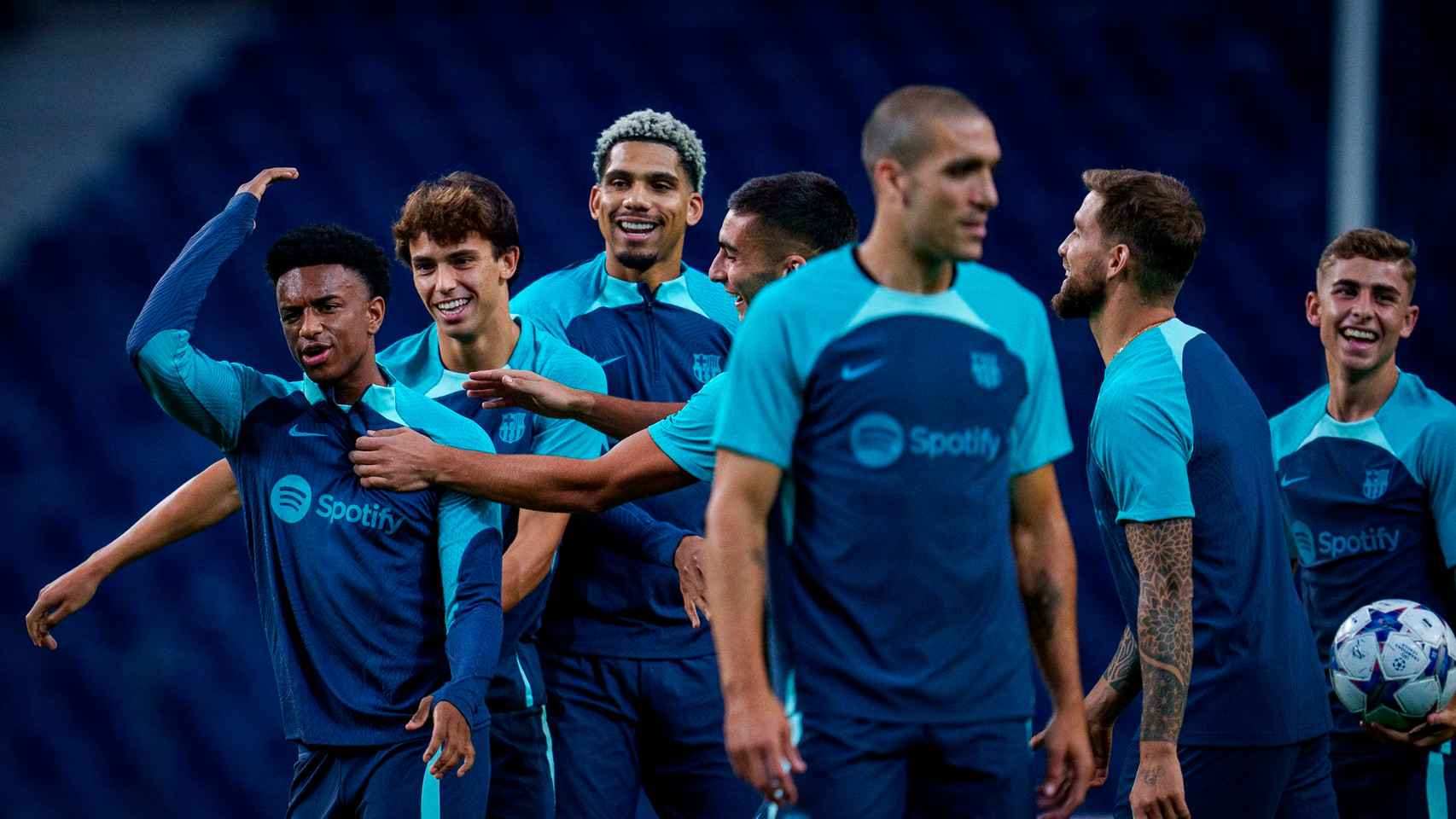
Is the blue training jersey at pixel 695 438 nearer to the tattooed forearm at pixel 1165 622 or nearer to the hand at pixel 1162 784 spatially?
the tattooed forearm at pixel 1165 622

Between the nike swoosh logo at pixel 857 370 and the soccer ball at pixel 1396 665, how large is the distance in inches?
72.8

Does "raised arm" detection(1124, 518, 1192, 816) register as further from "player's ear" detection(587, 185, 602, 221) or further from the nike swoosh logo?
"player's ear" detection(587, 185, 602, 221)

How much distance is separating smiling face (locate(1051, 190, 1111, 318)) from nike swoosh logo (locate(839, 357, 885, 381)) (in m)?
1.12

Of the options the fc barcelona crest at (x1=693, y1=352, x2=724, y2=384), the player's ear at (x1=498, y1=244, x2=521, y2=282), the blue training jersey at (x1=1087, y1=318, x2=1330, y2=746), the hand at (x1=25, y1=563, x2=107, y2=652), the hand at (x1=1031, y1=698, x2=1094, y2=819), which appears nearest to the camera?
the hand at (x1=1031, y1=698, x2=1094, y2=819)

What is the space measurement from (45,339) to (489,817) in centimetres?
367

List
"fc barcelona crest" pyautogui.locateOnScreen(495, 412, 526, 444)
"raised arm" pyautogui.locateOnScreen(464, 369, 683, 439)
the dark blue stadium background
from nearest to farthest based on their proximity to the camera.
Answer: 1. "raised arm" pyautogui.locateOnScreen(464, 369, 683, 439)
2. "fc barcelona crest" pyautogui.locateOnScreen(495, 412, 526, 444)
3. the dark blue stadium background

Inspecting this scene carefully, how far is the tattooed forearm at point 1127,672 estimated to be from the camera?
3342 mm

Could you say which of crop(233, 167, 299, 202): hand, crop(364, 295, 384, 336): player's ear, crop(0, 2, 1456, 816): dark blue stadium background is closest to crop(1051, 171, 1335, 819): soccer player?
crop(364, 295, 384, 336): player's ear

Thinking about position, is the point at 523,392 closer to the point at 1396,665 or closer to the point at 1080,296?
the point at 1080,296

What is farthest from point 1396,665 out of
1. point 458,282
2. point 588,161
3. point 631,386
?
point 588,161

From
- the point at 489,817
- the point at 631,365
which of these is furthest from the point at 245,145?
the point at 489,817

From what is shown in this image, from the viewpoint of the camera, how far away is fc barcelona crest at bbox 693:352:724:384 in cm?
430

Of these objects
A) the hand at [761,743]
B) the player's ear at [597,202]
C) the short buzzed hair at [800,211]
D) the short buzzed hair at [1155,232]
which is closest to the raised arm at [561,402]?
the short buzzed hair at [800,211]

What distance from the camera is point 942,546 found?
7.96 ft
